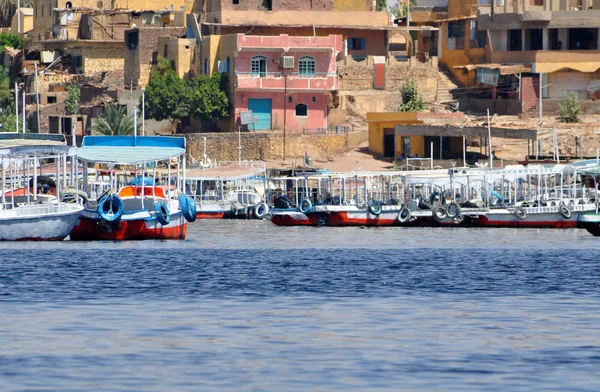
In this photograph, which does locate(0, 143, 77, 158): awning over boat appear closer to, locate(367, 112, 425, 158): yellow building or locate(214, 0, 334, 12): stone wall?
locate(367, 112, 425, 158): yellow building

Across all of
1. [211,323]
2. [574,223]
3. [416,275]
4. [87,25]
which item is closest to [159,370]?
[211,323]

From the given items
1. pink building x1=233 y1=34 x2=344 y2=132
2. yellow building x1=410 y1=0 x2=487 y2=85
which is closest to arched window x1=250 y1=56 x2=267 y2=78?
pink building x1=233 y1=34 x2=344 y2=132

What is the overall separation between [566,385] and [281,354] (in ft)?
16.1

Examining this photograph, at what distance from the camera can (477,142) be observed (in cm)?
9238

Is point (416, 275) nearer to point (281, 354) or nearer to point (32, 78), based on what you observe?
point (281, 354)

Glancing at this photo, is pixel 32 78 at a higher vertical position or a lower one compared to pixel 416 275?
higher

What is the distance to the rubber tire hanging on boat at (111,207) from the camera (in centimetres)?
5309

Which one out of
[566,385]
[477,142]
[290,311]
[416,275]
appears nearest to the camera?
[566,385]

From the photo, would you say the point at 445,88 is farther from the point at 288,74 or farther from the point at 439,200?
the point at 439,200

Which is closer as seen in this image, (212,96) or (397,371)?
(397,371)

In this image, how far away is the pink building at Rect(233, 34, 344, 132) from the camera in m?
94.6

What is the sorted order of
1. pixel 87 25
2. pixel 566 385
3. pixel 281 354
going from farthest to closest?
pixel 87 25 < pixel 281 354 < pixel 566 385

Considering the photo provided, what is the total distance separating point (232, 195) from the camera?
274ft

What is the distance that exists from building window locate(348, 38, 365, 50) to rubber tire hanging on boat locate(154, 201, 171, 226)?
47.9 m
